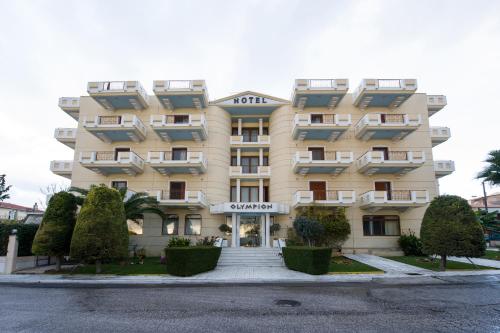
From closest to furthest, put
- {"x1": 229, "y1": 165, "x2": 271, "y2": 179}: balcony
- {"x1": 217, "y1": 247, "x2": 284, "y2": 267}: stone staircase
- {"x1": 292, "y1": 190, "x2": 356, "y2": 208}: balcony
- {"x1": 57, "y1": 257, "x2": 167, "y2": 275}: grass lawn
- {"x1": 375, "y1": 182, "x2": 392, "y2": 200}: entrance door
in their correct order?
{"x1": 57, "y1": 257, "x2": 167, "y2": 275}: grass lawn
{"x1": 217, "y1": 247, "x2": 284, "y2": 267}: stone staircase
{"x1": 292, "y1": 190, "x2": 356, "y2": 208}: balcony
{"x1": 375, "y1": 182, "x2": 392, "y2": 200}: entrance door
{"x1": 229, "y1": 165, "x2": 271, "y2": 179}: balcony

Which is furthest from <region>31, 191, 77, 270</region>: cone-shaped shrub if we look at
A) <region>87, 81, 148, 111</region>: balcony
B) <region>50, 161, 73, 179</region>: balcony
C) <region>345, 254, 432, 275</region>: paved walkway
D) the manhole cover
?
<region>345, 254, 432, 275</region>: paved walkway

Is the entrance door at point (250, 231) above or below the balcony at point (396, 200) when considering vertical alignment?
below

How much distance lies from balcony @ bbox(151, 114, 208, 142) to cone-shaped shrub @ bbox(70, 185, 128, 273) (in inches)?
426

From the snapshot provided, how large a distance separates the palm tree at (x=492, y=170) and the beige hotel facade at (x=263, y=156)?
13.6 ft

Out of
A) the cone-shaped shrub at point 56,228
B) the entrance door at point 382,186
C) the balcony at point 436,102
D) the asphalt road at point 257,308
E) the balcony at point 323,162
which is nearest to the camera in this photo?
the asphalt road at point 257,308

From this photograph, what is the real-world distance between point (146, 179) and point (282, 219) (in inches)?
544

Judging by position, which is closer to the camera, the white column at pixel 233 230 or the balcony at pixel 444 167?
the white column at pixel 233 230

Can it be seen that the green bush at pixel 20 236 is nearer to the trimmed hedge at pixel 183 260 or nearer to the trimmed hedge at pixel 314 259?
the trimmed hedge at pixel 183 260

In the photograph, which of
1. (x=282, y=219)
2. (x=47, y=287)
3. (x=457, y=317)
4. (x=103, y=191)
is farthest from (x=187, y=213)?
(x=457, y=317)

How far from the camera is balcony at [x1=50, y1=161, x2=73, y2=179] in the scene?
28.6 m

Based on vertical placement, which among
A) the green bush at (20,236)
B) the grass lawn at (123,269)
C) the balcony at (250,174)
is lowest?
the grass lawn at (123,269)

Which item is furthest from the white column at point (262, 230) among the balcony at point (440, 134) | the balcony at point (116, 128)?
the balcony at point (440, 134)

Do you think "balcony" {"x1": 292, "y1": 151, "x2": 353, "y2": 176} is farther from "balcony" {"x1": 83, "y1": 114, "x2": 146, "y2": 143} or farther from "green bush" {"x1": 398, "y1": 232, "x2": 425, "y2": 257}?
"balcony" {"x1": 83, "y1": 114, "x2": 146, "y2": 143}

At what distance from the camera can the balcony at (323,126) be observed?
2634 centimetres
